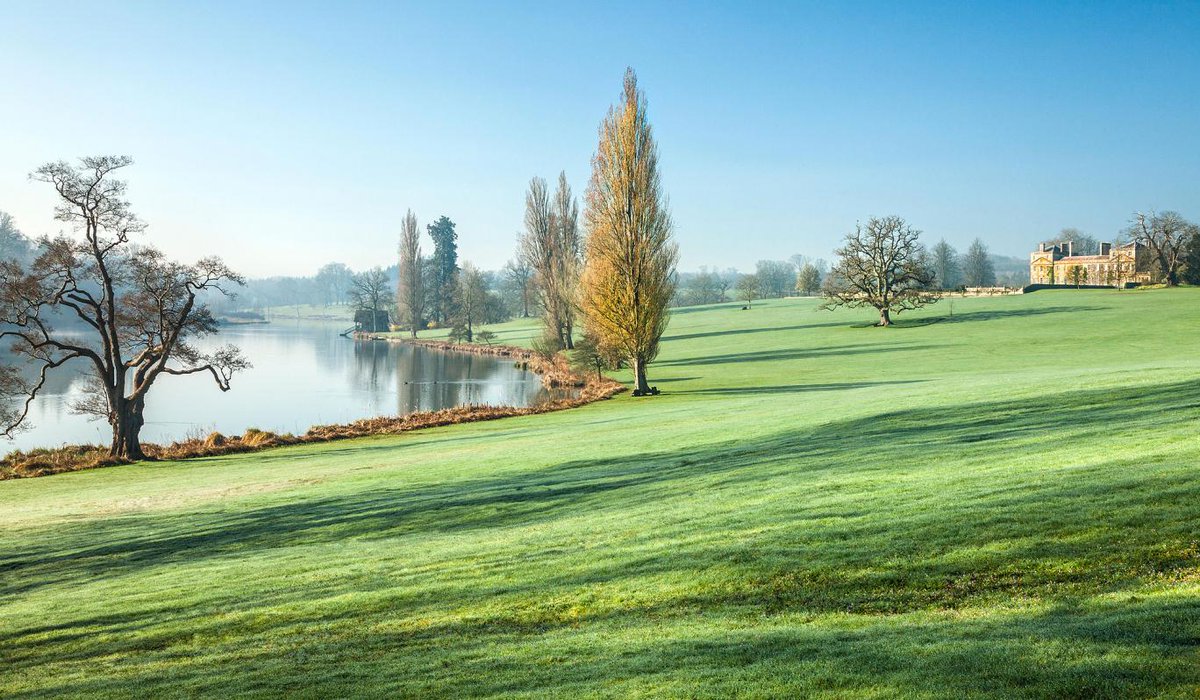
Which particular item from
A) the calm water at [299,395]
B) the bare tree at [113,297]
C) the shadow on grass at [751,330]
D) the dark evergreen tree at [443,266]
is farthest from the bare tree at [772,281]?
the bare tree at [113,297]

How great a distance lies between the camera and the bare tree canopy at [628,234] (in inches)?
1513

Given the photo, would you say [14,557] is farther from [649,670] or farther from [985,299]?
[985,299]

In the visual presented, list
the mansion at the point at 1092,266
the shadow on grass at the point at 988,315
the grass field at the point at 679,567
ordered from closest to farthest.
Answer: the grass field at the point at 679,567
the shadow on grass at the point at 988,315
the mansion at the point at 1092,266

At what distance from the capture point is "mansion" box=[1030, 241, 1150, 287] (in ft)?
320

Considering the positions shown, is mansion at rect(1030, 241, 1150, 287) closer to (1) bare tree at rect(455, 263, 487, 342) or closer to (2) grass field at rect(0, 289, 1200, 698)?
(1) bare tree at rect(455, 263, 487, 342)

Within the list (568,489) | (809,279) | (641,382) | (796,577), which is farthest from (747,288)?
(796,577)

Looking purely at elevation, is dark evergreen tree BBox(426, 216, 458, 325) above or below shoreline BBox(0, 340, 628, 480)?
above

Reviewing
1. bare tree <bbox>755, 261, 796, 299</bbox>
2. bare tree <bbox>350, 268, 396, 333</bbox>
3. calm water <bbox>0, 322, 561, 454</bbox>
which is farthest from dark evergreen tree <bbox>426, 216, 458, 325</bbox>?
bare tree <bbox>755, 261, 796, 299</bbox>

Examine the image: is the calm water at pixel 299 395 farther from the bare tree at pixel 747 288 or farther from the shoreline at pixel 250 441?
the bare tree at pixel 747 288

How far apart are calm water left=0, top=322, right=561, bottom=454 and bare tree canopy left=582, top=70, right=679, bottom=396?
30.9 feet

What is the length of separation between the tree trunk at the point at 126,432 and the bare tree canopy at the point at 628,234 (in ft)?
68.4

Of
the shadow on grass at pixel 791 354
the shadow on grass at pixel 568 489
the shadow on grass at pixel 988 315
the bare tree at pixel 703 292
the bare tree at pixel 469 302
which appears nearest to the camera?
the shadow on grass at pixel 568 489

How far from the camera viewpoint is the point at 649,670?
6320 mm

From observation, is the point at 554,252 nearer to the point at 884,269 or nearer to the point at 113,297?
the point at 884,269
